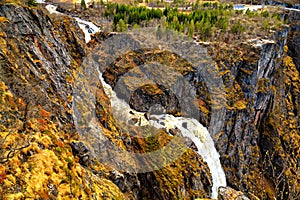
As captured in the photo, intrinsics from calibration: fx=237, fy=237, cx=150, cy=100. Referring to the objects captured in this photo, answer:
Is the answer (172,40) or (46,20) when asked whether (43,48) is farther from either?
(172,40)

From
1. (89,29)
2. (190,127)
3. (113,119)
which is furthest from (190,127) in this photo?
(89,29)

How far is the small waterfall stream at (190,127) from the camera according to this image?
34.3 meters

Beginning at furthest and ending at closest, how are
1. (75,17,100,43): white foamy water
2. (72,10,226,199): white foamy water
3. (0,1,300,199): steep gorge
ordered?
(75,17,100,43): white foamy water < (72,10,226,199): white foamy water < (0,1,300,199): steep gorge

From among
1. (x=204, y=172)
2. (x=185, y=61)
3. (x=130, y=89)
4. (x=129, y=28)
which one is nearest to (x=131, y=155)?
(x=204, y=172)

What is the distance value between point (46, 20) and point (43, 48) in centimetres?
422

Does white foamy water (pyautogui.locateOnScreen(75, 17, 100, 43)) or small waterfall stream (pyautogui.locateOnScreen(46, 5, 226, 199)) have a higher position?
white foamy water (pyautogui.locateOnScreen(75, 17, 100, 43))

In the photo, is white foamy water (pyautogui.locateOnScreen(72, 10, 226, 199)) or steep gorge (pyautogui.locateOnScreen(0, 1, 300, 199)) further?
white foamy water (pyautogui.locateOnScreen(72, 10, 226, 199))

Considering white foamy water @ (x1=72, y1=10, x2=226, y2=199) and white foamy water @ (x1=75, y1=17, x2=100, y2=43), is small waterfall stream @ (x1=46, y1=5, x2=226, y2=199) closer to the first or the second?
white foamy water @ (x1=72, y1=10, x2=226, y2=199)

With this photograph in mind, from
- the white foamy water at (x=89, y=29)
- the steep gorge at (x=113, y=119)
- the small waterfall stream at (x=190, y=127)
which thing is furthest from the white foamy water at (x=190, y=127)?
the white foamy water at (x=89, y=29)

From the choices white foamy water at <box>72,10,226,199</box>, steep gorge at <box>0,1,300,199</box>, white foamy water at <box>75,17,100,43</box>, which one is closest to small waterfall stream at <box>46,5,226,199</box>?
white foamy water at <box>72,10,226,199</box>

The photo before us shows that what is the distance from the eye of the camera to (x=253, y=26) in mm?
56969

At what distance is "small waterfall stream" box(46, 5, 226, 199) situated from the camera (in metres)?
34.3

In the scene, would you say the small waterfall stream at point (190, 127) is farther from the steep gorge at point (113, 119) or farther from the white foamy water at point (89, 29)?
the white foamy water at point (89, 29)

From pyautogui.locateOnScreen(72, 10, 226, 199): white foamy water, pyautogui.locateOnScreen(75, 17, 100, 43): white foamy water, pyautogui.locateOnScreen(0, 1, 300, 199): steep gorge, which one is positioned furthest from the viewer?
pyautogui.locateOnScreen(75, 17, 100, 43): white foamy water
